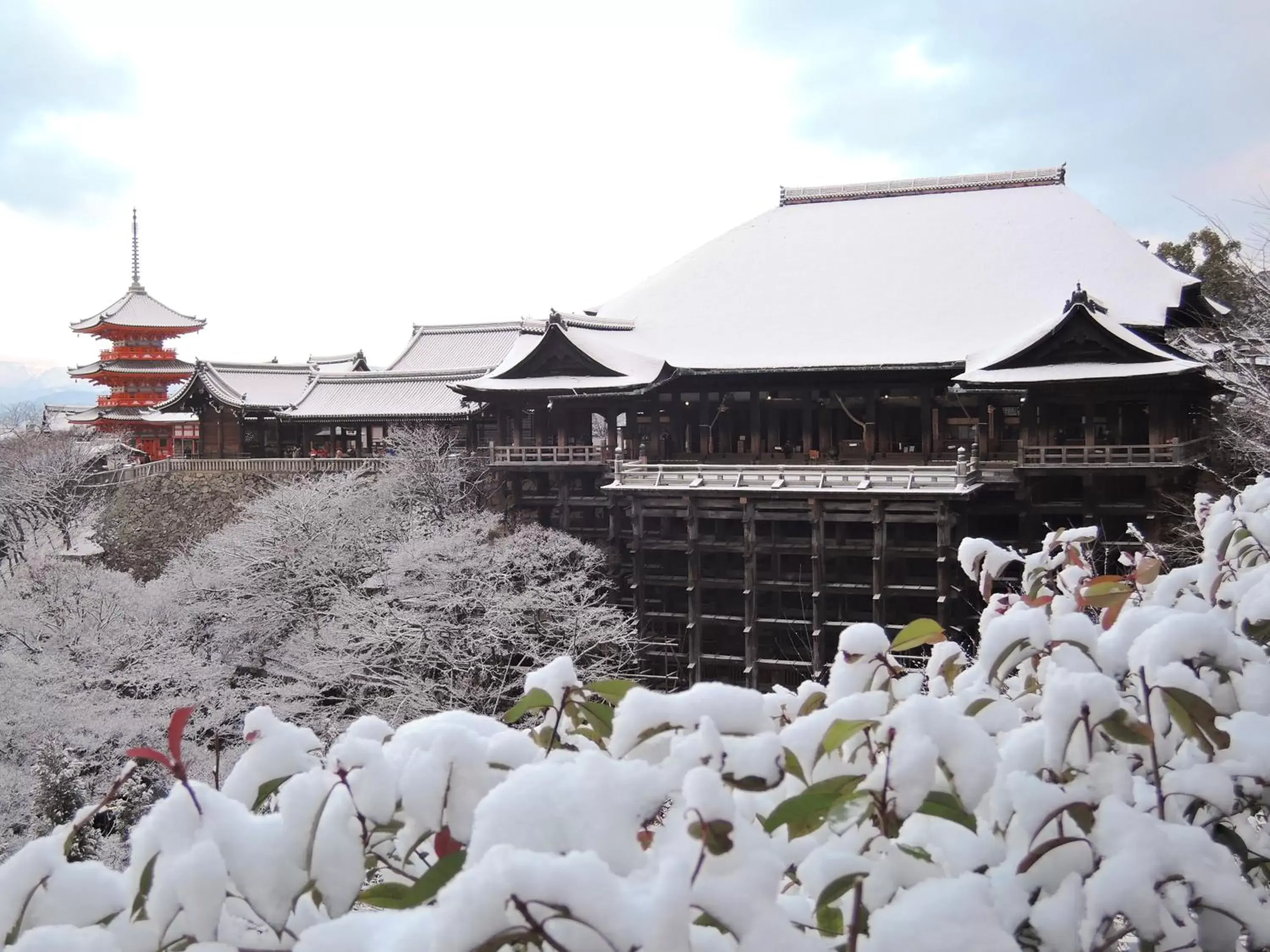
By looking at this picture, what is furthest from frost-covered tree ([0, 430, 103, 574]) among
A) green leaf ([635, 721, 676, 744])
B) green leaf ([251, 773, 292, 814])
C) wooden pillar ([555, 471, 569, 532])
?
green leaf ([635, 721, 676, 744])

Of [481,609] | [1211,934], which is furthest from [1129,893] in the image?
[481,609]

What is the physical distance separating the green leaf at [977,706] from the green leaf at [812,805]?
54 cm

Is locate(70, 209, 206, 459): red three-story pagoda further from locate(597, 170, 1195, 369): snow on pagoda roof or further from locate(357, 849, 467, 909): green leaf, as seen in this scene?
locate(357, 849, 467, 909): green leaf

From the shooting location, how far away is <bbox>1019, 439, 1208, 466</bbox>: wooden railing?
58.3 feet

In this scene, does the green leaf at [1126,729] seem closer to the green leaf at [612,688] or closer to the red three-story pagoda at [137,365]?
the green leaf at [612,688]

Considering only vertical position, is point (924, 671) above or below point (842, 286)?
below

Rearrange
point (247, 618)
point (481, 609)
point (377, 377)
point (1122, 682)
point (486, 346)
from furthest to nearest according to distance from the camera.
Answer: point (486, 346), point (377, 377), point (247, 618), point (481, 609), point (1122, 682)

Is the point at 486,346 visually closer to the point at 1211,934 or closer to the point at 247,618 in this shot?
the point at 247,618

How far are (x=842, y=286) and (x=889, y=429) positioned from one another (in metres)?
4.74

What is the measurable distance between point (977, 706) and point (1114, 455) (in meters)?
18.7

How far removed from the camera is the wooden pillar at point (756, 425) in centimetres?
2258

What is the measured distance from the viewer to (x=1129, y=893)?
1.28m

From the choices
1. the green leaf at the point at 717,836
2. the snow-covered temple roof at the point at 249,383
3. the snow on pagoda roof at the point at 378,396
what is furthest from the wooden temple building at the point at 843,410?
the green leaf at the point at 717,836

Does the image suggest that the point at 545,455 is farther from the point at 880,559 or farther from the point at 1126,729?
the point at 1126,729
